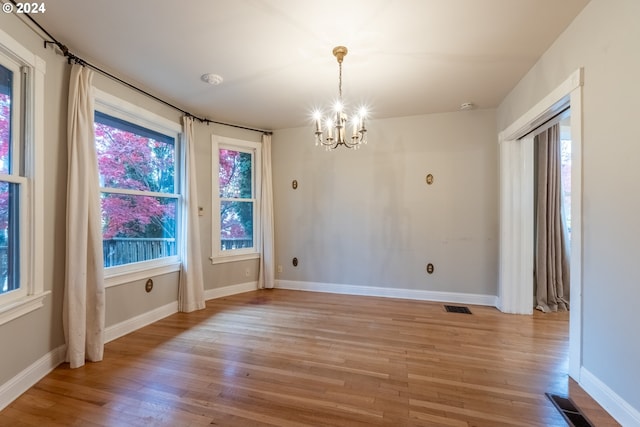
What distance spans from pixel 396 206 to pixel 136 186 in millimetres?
3339

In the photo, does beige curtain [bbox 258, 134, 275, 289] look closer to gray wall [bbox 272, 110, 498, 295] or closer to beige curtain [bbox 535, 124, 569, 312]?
gray wall [bbox 272, 110, 498, 295]

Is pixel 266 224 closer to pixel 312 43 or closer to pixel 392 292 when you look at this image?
pixel 392 292

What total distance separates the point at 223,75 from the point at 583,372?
3862 mm

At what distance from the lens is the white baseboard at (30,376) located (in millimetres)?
1859

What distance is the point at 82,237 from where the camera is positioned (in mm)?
2367

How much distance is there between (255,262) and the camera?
4699 mm

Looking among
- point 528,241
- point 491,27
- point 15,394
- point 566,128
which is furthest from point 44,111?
point 566,128

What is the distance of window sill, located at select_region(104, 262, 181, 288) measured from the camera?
2829 millimetres

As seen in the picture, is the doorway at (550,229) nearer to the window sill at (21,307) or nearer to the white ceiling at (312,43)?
the white ceiling at (312,43)

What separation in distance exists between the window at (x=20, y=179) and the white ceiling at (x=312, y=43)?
0.40 m

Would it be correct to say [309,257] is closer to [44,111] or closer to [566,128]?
[44,111]

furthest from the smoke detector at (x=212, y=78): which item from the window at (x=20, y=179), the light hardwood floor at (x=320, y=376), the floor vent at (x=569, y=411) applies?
the floor vent at (x=569, y=411)

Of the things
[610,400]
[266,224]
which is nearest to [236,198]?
[266,224]

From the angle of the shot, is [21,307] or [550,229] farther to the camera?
[550,229]
